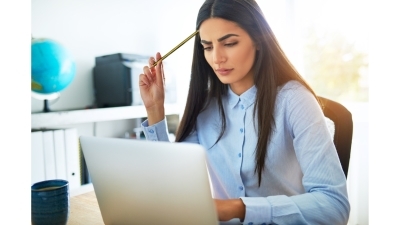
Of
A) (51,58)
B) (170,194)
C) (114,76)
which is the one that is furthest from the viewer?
(114,76)

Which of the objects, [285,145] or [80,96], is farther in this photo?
[80,96]

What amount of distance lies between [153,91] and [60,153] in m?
0.73

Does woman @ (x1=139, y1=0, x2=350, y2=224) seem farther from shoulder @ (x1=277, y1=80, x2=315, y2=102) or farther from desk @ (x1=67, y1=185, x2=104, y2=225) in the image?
desk @ (x1=67, y1=185, x2=104, y2=225)

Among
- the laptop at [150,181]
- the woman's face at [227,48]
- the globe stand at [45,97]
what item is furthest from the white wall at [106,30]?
the laptop at [150,181]

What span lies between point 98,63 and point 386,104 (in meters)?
1.81

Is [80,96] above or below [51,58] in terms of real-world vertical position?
below

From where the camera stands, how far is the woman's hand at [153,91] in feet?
3.95

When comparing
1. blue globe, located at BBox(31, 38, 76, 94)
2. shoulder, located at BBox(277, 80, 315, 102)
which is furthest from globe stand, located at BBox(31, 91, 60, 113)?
shoulder, located at BBox(277, 80, 315, 102)

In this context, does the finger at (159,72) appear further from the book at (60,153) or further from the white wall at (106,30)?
the white wall at (106,30)

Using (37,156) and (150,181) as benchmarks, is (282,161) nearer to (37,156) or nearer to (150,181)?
(150,181)

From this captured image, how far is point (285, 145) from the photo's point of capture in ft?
3.40

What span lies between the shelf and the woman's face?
3.07 feet
